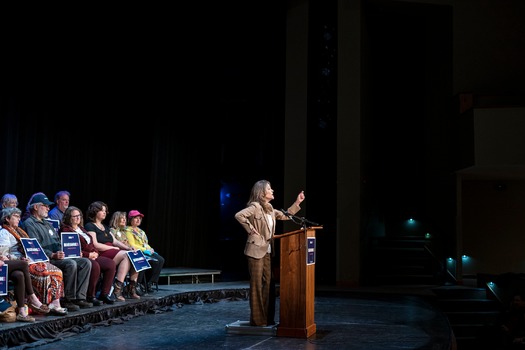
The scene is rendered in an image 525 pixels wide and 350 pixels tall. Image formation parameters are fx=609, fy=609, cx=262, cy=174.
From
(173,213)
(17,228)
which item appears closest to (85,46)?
(173,213)

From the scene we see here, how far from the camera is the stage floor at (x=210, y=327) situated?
4730 millimetres

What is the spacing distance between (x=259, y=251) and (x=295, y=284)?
0.45m

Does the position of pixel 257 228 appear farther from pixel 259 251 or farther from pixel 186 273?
pixel 186 273

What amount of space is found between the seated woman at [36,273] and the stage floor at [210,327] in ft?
0.59

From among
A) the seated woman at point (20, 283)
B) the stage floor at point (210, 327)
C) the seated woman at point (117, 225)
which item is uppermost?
the seated woman at point (117, 225)

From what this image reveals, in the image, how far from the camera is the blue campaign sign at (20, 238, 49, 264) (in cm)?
519

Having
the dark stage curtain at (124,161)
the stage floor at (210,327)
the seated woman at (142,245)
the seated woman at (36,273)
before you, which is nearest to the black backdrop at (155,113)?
the dark stage curtain at (124,161)

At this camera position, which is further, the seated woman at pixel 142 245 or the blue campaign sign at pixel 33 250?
the seated woman at pixel 142 245

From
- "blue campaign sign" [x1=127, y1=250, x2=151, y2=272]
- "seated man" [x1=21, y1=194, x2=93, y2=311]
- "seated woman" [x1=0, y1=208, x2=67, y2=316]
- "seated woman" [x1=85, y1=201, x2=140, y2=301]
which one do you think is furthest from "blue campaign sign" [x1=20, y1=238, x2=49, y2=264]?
"blue campaign sign" [x1=127, y1=250, x2=151, y2=272]

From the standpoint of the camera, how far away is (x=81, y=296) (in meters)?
5.85

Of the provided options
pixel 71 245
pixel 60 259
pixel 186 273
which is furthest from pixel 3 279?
pixel 186 273

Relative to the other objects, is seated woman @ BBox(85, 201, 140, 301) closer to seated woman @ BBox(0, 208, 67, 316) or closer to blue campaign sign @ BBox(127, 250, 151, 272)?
blue campaign sign @ BBox(127, 250, 151, 272)

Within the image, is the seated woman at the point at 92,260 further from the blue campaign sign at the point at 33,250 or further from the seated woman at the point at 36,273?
the blue campaign sign at the point at 33,250

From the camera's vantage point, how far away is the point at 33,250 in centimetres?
526
